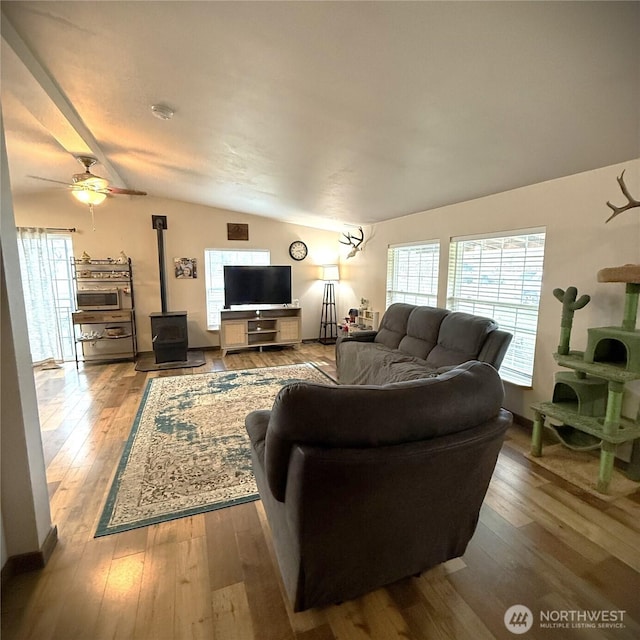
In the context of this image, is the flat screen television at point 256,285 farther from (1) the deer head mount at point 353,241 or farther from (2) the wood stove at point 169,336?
(1) the deer head mount at point 353,241

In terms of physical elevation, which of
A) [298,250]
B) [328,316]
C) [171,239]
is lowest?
[328,316]

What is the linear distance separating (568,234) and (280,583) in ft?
10.1

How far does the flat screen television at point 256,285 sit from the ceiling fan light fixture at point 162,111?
331 cm

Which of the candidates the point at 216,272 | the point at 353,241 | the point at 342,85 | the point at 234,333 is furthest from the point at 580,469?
the point at 216,272

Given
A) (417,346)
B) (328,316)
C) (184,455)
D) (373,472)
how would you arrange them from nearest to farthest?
(373,472) → (184,455) → (417,346) → (328,316)

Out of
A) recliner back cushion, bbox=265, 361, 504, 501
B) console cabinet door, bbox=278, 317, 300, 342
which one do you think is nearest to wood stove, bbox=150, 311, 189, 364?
console cabinet door, bbox=278, 317, 300, 342

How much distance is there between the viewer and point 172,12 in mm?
1440

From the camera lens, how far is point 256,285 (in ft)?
19.5

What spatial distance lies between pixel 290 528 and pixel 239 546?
727 millimetres

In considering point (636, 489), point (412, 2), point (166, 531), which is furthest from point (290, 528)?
point (636, 489)

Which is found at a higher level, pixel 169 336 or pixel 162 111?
pixel 162 111

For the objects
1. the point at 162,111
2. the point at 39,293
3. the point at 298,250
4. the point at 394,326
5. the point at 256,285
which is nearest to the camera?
the point at 162,111

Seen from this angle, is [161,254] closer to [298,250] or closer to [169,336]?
[169,336]

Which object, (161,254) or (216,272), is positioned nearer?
(161,254)
